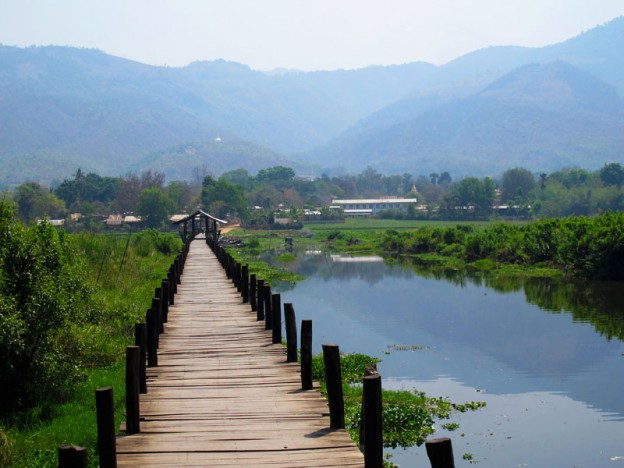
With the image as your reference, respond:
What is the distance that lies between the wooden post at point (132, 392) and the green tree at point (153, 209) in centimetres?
9709

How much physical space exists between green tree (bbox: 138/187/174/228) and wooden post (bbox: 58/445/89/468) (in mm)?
100360

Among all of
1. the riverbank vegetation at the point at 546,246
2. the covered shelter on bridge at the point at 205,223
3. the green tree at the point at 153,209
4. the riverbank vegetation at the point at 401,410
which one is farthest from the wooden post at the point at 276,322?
the green tree at the point at 153,209

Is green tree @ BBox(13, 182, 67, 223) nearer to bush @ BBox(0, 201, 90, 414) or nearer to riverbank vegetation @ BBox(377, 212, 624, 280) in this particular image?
riverbank vegetation @ BBox(377, 212, 624, 280)

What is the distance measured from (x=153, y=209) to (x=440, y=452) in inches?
3997

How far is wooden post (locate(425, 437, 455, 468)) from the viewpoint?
619 cm

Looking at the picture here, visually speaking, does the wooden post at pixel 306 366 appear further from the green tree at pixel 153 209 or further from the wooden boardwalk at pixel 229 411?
the green tree at pixel 153 209

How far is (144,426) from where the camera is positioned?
31.8 feet

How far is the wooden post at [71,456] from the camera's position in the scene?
6574mm

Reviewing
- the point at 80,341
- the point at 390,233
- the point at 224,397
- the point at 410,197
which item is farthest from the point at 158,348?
the point at 410,197

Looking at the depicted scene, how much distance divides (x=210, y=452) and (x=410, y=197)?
187 m

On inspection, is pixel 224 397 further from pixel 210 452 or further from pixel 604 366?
pixel 604 366

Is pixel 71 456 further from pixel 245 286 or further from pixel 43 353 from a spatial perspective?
pixel 245 286

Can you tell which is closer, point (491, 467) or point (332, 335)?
point (491, 467)

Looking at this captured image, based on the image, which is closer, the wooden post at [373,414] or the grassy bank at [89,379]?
the wooden post at [373,414]
